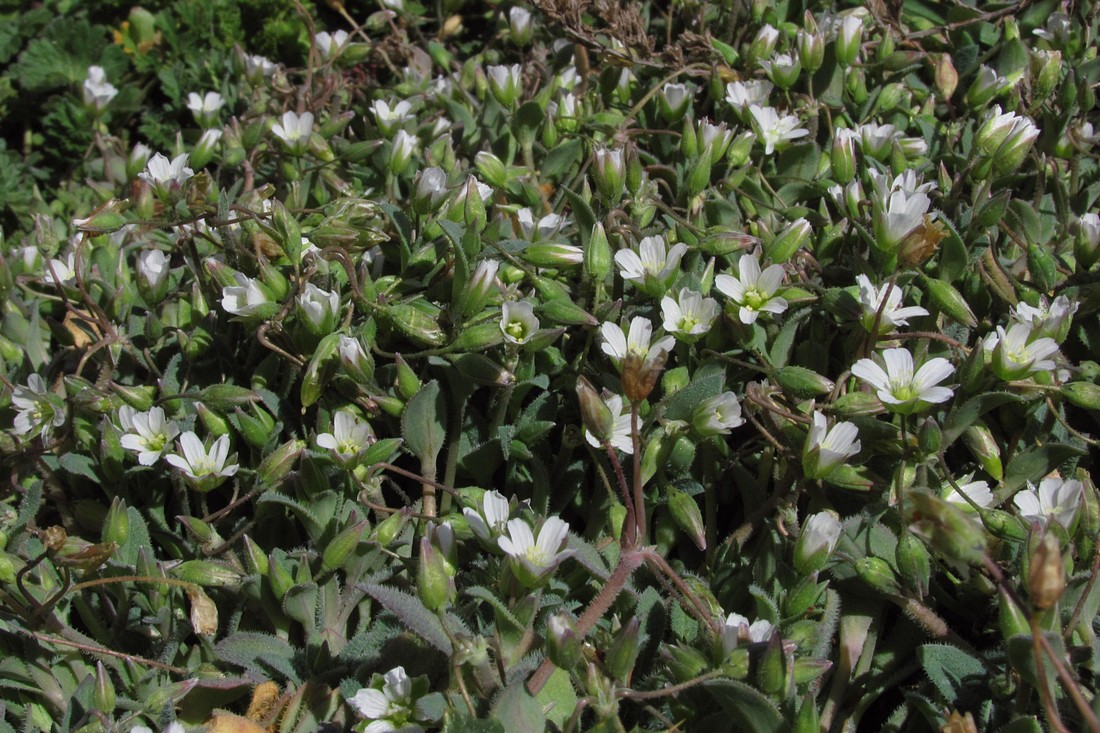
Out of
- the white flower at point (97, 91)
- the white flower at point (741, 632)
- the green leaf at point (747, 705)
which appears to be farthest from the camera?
the white flower at point (97, 91)

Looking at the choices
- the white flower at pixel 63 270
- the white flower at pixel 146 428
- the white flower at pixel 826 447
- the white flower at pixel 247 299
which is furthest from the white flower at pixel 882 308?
the white flower at pixel 63 270

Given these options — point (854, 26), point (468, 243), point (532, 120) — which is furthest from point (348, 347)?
point (854, 26)

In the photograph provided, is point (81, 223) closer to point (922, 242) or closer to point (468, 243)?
point (468, 243)

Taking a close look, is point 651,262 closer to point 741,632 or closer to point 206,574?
point 741,632

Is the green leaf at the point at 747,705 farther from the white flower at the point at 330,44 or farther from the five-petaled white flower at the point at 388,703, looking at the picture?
the white flower at the point at 330,44

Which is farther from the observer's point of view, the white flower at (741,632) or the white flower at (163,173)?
the white flower at (163,173)

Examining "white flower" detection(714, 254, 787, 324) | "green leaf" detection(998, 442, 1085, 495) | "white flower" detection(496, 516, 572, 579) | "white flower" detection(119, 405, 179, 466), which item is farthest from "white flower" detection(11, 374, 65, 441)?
"green leaf" detection(998, 442, 1085, 495)
